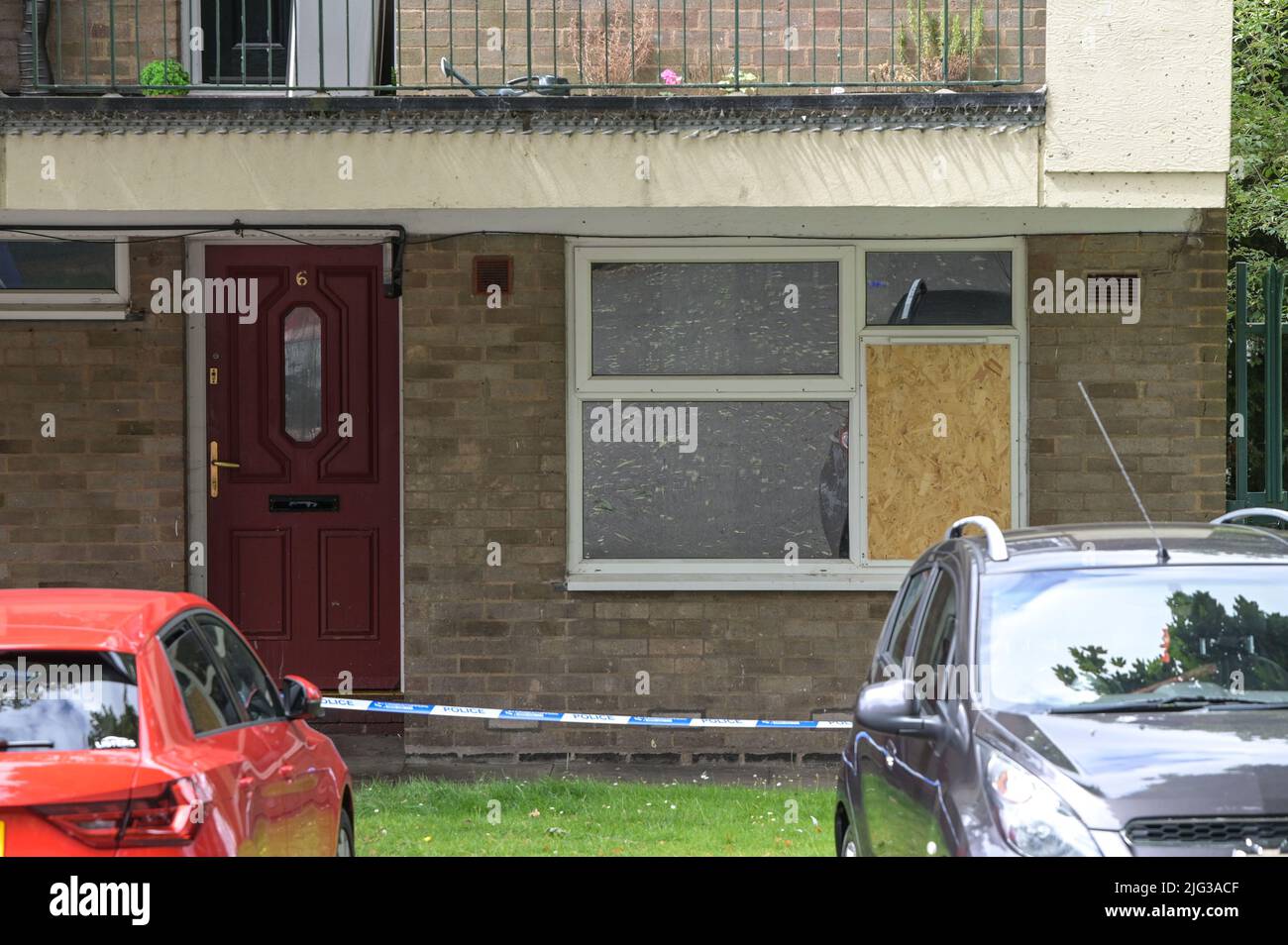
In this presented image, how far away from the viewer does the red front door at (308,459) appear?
9930 mm

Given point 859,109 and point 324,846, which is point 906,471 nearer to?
point 859,109

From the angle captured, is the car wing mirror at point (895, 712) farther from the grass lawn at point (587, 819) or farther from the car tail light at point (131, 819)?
the grass lawn at point (587, 819)

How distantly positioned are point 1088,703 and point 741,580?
5070 millimetres

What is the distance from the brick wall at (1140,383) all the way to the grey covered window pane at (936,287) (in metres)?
0.27

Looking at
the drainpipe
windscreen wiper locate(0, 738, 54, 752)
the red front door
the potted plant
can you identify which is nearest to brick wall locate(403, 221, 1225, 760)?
the red front door

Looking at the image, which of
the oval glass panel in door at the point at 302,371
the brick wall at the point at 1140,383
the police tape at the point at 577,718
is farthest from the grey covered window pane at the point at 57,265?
the brick wall at the point at 1140,383

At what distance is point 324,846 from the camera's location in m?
5.65

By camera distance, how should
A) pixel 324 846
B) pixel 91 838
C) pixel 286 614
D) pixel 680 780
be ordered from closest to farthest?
pixel 91 838 → pixel 324 846 → pixel 680 780 → pixel 286 614

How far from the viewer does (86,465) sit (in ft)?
31.6

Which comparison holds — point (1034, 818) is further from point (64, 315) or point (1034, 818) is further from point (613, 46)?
point (64, 315)

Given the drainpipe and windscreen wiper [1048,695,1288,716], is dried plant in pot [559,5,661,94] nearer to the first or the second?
the drainpipe

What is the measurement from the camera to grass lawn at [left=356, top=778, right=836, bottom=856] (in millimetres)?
7473
